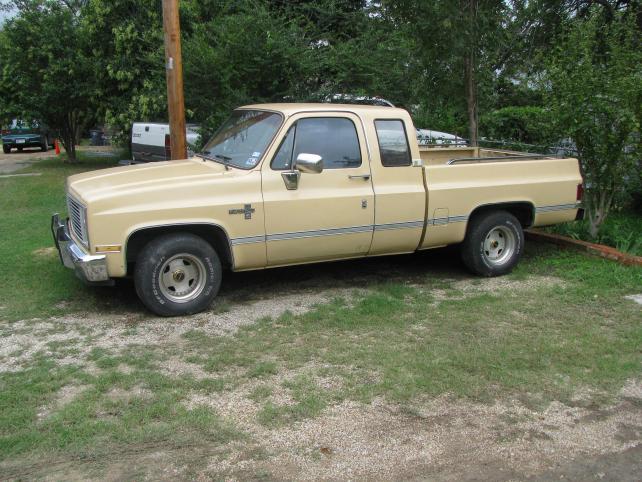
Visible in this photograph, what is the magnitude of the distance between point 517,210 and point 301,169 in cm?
288

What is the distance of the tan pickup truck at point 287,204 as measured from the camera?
18.5ft

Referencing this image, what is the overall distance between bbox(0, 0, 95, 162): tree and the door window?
14.5 metres

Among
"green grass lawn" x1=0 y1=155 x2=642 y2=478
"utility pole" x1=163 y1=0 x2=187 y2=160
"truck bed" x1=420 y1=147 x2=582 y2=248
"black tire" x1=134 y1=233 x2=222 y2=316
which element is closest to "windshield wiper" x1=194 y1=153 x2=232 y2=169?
"black tire" x1=134 y1=233 x2=222 y2=316

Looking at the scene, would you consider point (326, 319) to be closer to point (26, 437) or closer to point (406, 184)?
point (406, 184)

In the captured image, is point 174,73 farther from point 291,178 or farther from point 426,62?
point 426,62

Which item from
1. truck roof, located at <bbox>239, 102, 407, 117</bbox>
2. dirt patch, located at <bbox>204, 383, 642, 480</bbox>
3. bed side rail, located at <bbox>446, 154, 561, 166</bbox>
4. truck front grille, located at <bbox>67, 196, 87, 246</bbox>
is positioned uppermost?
truck roof, located at <bbox>239, 102, 407, 117</bbox>

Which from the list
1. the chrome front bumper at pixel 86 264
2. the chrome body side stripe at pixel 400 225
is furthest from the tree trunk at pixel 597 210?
the chrome front bumper at pixel 86 264

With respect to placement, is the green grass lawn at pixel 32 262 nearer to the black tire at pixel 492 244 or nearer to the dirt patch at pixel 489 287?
the dirt patch at pixel 489 287

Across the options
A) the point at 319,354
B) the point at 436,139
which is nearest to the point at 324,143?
the point at 319,354

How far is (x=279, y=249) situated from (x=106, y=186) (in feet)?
5.30

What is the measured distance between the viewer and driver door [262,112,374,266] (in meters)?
6.02

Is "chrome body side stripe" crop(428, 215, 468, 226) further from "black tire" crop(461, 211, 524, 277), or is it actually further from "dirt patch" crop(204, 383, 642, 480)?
"dirt patch" crop(204, 383, 642, 480)

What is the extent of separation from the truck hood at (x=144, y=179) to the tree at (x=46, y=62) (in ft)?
45.6

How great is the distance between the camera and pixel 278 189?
19.7 ft
